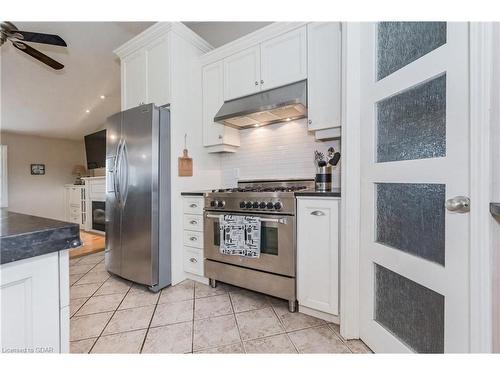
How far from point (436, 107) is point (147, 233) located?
2198mm

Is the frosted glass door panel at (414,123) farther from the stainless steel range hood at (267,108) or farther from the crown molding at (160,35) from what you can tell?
the crown molding at (160,35)

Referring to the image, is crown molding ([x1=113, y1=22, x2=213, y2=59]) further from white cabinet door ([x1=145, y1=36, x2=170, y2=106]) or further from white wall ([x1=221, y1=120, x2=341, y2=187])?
white wall ([x1=221, y1=120, x2=341, y2=187])

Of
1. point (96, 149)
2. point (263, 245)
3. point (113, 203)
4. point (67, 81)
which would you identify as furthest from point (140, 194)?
point (96, 149)

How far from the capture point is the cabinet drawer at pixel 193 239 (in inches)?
86.5

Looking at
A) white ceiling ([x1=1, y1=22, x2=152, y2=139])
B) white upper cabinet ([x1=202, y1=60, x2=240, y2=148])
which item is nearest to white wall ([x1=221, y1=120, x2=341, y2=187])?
white upper cabinet ([x1=202, y1=60, x2=240, y2=148])

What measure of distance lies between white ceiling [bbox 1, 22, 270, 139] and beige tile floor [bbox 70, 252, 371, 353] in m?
2.82

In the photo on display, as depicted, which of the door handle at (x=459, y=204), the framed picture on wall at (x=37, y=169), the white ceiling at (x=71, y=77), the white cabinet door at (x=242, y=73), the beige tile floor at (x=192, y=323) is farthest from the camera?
the framed picture on wall at (x=37, y=169)

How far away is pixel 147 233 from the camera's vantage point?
209 centimetres

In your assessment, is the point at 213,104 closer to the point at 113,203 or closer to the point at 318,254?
the point at 113,203

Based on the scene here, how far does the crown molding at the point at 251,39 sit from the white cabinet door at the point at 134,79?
654 millimetres

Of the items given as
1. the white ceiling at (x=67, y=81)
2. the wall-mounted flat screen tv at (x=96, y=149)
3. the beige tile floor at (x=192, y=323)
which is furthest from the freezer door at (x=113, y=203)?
the wall-mounted flat screen tv at (x=96, y=149)

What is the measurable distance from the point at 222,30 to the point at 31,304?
10.3 ft

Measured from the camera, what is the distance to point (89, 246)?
3.62 m
